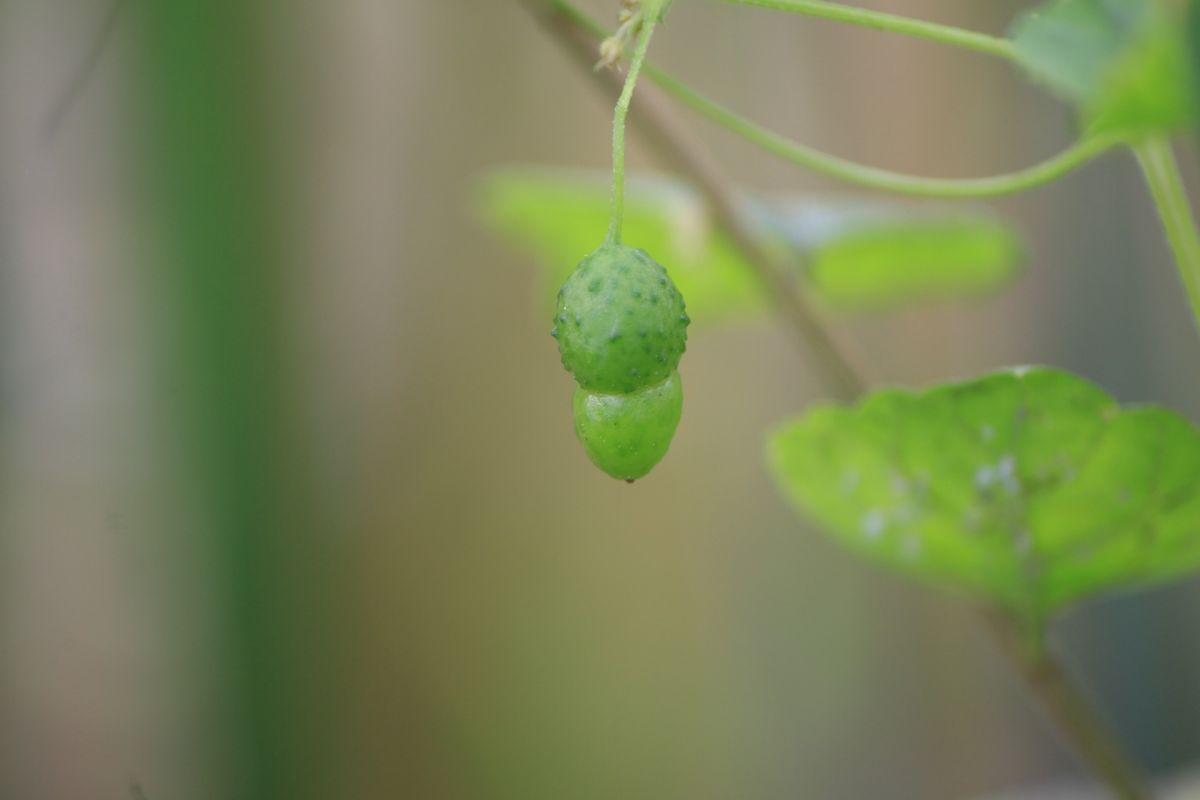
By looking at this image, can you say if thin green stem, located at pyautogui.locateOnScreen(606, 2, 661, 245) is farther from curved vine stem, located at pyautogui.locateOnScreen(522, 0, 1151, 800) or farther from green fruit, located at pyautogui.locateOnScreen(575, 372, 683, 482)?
curved vine stem, located at pyautogui.locateOnScreen(522, 0, 1151, 800)

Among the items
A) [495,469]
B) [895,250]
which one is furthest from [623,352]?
[495,469]

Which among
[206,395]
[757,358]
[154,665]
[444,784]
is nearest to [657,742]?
[444,784]

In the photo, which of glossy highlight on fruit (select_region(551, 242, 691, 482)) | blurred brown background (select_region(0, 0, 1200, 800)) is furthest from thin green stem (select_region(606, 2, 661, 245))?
blurred brown background (select_region(0, 0, 1200, 800))

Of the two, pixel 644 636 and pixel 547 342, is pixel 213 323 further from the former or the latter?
pixel 644 636

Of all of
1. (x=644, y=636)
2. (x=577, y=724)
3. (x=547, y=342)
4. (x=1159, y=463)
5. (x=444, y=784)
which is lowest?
(x=1159, y=463)

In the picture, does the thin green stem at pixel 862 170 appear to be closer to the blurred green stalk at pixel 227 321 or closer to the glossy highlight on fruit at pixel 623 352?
the glossy highlight on fruit at pixel 623 352

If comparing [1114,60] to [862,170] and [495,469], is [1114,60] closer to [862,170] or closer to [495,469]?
[862,170]
